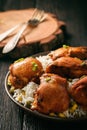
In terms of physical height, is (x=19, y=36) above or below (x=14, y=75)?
below

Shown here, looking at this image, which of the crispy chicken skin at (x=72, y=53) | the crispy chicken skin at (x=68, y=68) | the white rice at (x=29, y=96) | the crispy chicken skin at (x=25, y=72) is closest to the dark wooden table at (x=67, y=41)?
the white rice at (x=29, y=96)

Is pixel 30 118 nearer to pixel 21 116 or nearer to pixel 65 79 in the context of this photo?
pixel 21 116

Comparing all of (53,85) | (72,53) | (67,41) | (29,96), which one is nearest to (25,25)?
(67,41)

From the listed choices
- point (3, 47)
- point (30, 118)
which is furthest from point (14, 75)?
point (3, 47)

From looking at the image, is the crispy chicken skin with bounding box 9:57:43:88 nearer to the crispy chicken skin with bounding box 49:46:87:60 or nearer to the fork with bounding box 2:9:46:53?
the crispy chicken skin with bounding box 49:46:87:60

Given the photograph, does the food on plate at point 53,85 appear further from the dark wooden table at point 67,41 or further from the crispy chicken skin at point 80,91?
the dark wooden table at point 67,41
